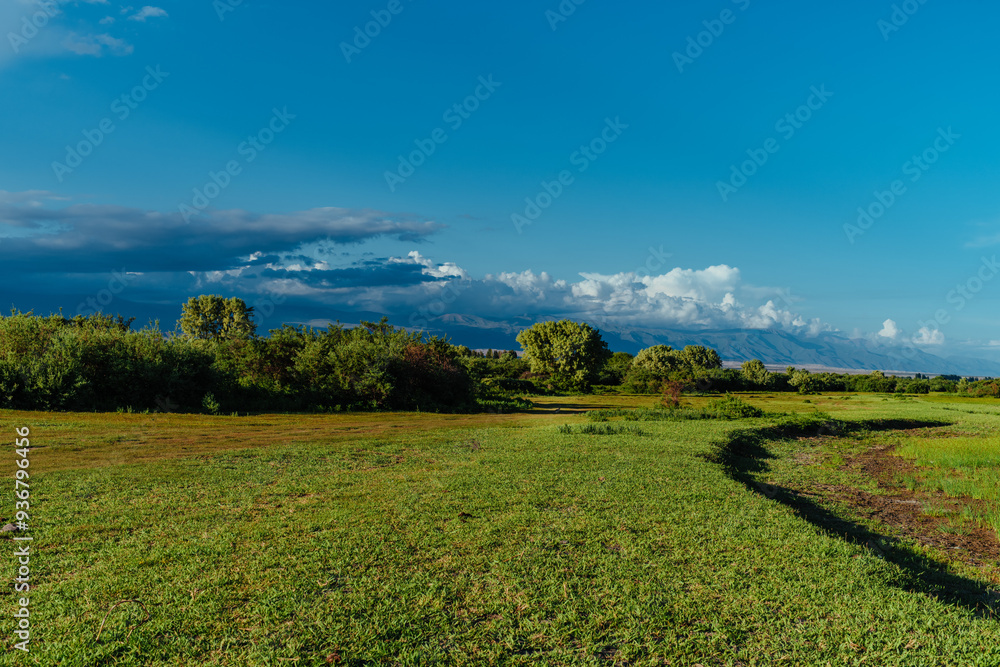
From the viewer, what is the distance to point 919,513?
13.9 m

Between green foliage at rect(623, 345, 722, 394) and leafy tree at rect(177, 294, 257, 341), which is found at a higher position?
leafy tree at rect(177, 294, 257, 341)

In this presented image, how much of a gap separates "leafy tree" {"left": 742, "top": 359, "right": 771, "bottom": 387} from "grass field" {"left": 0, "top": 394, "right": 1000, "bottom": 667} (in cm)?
7179

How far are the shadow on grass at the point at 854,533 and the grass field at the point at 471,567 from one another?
8 cm

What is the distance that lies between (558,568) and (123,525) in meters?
7.16

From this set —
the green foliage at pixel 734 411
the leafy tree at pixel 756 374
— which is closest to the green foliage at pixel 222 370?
the green foliage at pixel 734 411

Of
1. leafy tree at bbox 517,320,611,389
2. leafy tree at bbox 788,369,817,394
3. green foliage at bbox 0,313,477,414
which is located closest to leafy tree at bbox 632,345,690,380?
leafy tree at bbox 517,320,611,389

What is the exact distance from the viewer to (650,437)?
2228cm

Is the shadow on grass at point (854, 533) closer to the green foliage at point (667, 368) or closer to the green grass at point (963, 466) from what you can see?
the green grass at point (963, 466)

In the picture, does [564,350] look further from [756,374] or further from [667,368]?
[756,374]

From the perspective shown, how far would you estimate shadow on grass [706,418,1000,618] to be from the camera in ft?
25.2

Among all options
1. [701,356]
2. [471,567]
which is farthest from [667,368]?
[471,567]

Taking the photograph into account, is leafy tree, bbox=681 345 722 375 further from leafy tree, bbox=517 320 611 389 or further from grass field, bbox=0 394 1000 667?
grass field, bbox=0 394 1000 667

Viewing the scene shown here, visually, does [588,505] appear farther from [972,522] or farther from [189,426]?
[189,426]

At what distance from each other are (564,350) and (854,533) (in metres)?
75.7
